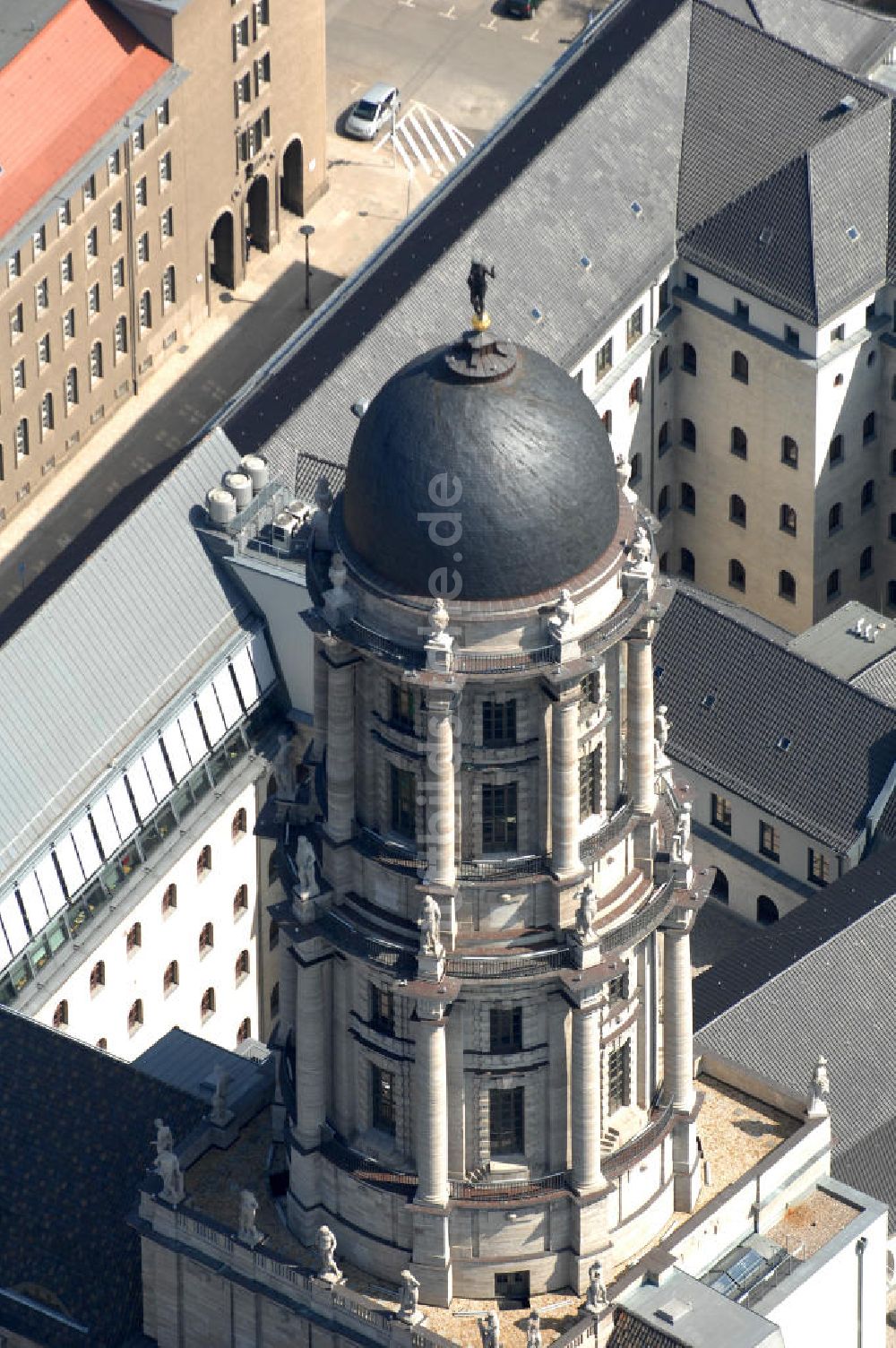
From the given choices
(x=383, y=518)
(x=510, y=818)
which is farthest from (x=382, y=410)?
(x=510, y=818)

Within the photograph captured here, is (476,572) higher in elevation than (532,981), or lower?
higher

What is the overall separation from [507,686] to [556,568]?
4557mm

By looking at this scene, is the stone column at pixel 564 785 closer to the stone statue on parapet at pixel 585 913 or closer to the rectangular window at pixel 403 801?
the stone statue on parapet at pixel 585 913

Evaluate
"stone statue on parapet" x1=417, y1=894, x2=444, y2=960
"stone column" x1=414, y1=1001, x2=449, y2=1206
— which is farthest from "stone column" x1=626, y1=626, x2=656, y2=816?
"stone column" x1=414, y1=1001, x2=449, y2=1206

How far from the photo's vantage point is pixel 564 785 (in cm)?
19288

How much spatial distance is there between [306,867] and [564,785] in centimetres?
1108

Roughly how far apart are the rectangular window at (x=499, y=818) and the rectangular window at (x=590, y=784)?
2.47 m

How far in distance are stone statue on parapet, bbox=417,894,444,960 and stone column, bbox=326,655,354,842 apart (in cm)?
402

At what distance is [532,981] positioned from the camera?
19738cm

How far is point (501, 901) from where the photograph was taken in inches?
7731

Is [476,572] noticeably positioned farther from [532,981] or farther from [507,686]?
[532,981]

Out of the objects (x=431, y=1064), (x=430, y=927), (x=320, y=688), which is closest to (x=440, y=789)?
(x=430, y=927)

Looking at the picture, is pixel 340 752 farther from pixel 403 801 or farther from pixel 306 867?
pixel 306 867

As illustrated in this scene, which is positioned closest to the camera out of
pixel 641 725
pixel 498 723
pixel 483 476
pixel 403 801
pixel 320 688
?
pixel 483 476
